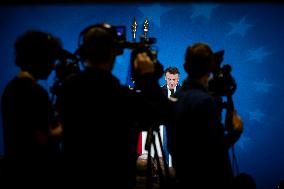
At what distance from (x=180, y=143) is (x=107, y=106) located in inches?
17.0

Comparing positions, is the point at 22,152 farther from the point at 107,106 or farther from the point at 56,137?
the point at 107,106

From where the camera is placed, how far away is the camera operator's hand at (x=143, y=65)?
1.20 m

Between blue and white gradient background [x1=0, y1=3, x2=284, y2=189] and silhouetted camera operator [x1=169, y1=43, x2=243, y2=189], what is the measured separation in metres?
2.93

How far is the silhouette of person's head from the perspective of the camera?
1288 mm

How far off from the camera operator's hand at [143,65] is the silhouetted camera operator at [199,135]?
0.24m

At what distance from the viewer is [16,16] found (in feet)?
13.9

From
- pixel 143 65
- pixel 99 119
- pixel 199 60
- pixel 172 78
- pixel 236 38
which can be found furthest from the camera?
pixel 236 38

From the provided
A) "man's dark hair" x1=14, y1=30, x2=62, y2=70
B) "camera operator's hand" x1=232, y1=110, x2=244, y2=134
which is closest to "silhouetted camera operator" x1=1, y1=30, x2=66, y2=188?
"man's dark hair" x1=14, y1=30, x2=62, y2=70

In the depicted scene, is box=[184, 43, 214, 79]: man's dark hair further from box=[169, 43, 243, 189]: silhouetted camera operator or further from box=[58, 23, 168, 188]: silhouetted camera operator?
box=[58, 23, 168, 188]: silhouetted camera operator

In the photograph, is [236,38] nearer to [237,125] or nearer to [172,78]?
[172,78]

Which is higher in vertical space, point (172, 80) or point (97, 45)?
point (172, 80)

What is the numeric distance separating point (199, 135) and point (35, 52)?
2.65ft

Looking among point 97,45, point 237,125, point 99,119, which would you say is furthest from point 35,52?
point 237,125

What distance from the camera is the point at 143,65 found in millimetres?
1209
